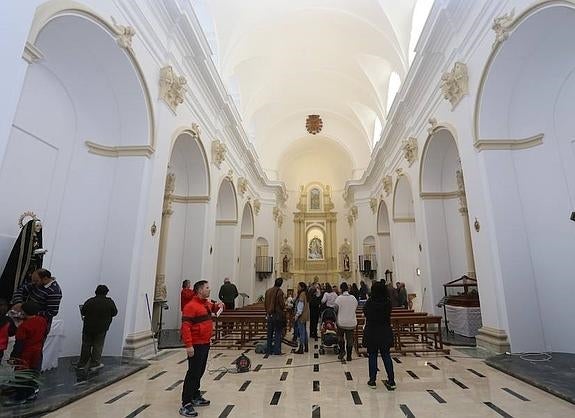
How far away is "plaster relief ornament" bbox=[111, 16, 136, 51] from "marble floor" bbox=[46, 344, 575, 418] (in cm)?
536

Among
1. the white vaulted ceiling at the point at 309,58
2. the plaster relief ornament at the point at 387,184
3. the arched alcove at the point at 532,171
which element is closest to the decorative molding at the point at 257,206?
the white vaulted ceiling at the point at 309,58

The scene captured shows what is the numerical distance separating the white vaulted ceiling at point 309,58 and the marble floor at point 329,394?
9658 millimetres

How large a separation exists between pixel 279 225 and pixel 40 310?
17918 mm

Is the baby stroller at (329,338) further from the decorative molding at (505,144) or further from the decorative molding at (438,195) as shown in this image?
the decorative molding at (438,195)

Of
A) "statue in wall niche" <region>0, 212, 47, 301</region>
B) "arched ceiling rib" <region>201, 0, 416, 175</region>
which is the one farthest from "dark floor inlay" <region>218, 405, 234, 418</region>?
"arched ceiling rib" <region>201, 0, 416, 175</region>

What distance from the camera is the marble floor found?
11.7 ft

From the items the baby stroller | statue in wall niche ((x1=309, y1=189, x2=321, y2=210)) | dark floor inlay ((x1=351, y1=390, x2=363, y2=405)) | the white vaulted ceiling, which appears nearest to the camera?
dark floor inlay ((x1=351, y1=390, x2=363, y2=405))

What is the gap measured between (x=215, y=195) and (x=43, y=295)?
7.02 m

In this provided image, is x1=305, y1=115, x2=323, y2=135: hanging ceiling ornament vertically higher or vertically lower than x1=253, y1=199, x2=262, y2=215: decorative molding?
higher

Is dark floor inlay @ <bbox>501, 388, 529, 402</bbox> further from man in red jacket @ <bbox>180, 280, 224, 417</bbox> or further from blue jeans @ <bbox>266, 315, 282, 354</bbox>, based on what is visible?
blue jeans @ <bbox>266, 315, 282, 354</bbox>

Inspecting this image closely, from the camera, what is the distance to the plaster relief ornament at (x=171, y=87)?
7246 millimetres

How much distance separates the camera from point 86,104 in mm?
6422

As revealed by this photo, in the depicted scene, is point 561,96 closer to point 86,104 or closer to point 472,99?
point 472,99

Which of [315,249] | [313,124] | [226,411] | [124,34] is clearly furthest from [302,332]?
[313,124]
